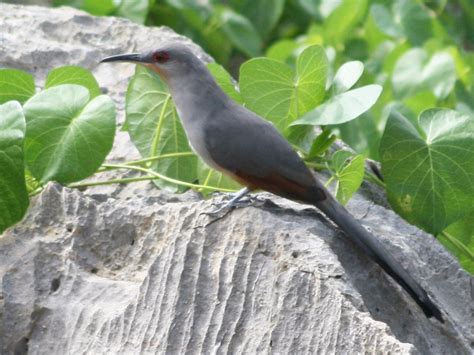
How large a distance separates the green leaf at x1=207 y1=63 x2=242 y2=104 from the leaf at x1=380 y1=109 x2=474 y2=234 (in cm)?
53

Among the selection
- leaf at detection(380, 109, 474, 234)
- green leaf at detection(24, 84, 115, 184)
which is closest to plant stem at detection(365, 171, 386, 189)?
leaf at detection(380, 109, 474, 234)

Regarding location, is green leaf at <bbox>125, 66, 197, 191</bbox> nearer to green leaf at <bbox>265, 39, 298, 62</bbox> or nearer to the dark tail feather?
the dark tail feather

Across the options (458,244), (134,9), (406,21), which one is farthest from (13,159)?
(406,21)

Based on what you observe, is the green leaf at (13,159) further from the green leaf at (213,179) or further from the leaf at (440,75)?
the leaf at (440,75)

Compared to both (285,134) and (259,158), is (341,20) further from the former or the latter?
(259,158)

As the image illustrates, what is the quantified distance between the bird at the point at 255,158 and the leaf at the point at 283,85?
0.32m

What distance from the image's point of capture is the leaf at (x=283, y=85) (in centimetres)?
405

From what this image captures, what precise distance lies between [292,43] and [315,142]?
10.3ft

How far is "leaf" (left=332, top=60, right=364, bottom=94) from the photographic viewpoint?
3.96 metres

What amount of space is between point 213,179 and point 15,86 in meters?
0.70

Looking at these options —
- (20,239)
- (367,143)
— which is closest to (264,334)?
(20,239)

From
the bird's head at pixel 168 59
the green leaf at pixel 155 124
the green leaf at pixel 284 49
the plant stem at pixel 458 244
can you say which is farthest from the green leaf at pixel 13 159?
the green leaf at pixel 284 49

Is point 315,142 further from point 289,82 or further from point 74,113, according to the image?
point 74,113

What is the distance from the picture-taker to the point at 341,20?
23.5 ft
